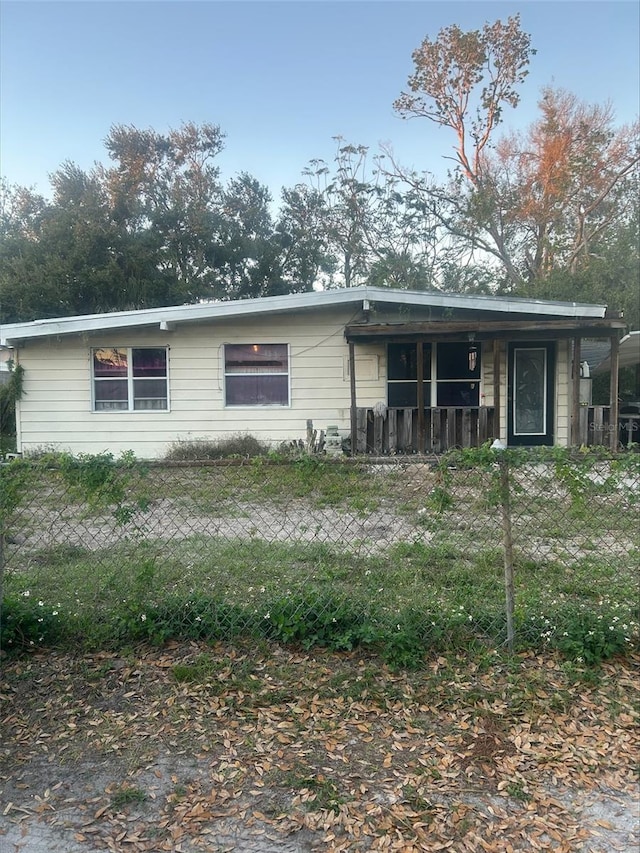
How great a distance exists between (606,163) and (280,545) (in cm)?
2323

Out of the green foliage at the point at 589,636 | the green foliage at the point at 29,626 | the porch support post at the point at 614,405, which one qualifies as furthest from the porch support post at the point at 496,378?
the green foliage at the point at 29,626

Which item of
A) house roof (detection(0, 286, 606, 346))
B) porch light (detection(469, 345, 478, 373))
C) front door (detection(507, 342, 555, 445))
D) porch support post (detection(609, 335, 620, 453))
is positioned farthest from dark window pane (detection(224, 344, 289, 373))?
porch support post (detection(609, 335, 620, 453))

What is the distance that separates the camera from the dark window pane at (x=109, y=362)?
10.8 m

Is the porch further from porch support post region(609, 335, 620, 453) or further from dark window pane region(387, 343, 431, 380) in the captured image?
dark window pane region(387, 343, 431, 380)

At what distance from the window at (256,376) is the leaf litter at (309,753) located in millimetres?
7815

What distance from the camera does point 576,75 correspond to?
21.9 m

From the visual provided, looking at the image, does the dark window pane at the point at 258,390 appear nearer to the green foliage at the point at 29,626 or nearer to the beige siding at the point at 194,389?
the beige siding at the point at 194,389

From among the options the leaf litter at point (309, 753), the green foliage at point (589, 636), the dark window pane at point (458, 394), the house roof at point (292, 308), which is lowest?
the leaf litter at point (309, 753)

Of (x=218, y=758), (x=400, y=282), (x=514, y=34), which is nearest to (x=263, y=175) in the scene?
(x=400, y=282)

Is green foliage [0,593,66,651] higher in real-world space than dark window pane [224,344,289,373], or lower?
lower

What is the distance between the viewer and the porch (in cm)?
1018

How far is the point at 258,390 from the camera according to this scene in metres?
10.7

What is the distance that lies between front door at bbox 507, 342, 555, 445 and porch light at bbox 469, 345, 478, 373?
65 centimetres

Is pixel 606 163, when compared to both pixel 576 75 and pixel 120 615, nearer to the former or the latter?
pixel 576 75
